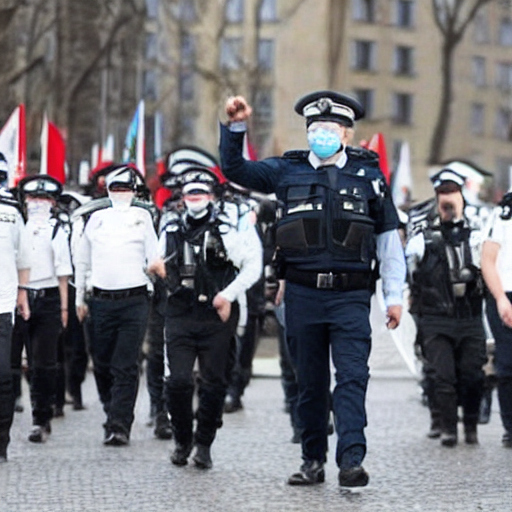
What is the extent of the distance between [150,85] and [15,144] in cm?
4318

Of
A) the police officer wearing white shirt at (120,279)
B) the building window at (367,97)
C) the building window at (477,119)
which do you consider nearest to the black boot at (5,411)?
the police officer wearing white shirt at (120,279)

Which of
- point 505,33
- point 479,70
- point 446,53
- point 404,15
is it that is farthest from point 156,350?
point 505,33

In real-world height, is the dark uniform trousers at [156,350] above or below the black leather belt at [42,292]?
below

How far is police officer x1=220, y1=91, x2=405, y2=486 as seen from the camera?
10.9 m

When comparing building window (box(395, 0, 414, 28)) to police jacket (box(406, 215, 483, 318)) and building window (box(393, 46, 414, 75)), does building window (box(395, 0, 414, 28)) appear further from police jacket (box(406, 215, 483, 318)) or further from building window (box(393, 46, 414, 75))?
police jacket (box(406, 215, 483, 318))

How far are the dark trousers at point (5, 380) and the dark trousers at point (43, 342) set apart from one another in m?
1.79

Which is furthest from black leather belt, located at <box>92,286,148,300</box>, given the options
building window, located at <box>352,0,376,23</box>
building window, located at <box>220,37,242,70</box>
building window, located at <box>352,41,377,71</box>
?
building window, located at <box>352,41,377,71</box>

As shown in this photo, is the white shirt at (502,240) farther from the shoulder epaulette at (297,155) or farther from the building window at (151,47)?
the building window at (151,47)

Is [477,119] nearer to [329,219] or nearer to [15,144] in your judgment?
[15,144]

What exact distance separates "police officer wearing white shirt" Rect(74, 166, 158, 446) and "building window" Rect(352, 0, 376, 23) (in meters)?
44.5

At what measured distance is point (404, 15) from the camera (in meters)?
60.1

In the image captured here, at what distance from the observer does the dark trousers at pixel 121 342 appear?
45.8ft

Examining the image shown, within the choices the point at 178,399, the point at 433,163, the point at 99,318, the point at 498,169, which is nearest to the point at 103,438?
the point at 99,318

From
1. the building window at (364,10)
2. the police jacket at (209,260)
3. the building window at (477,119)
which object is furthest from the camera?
the building window at (477,119)
